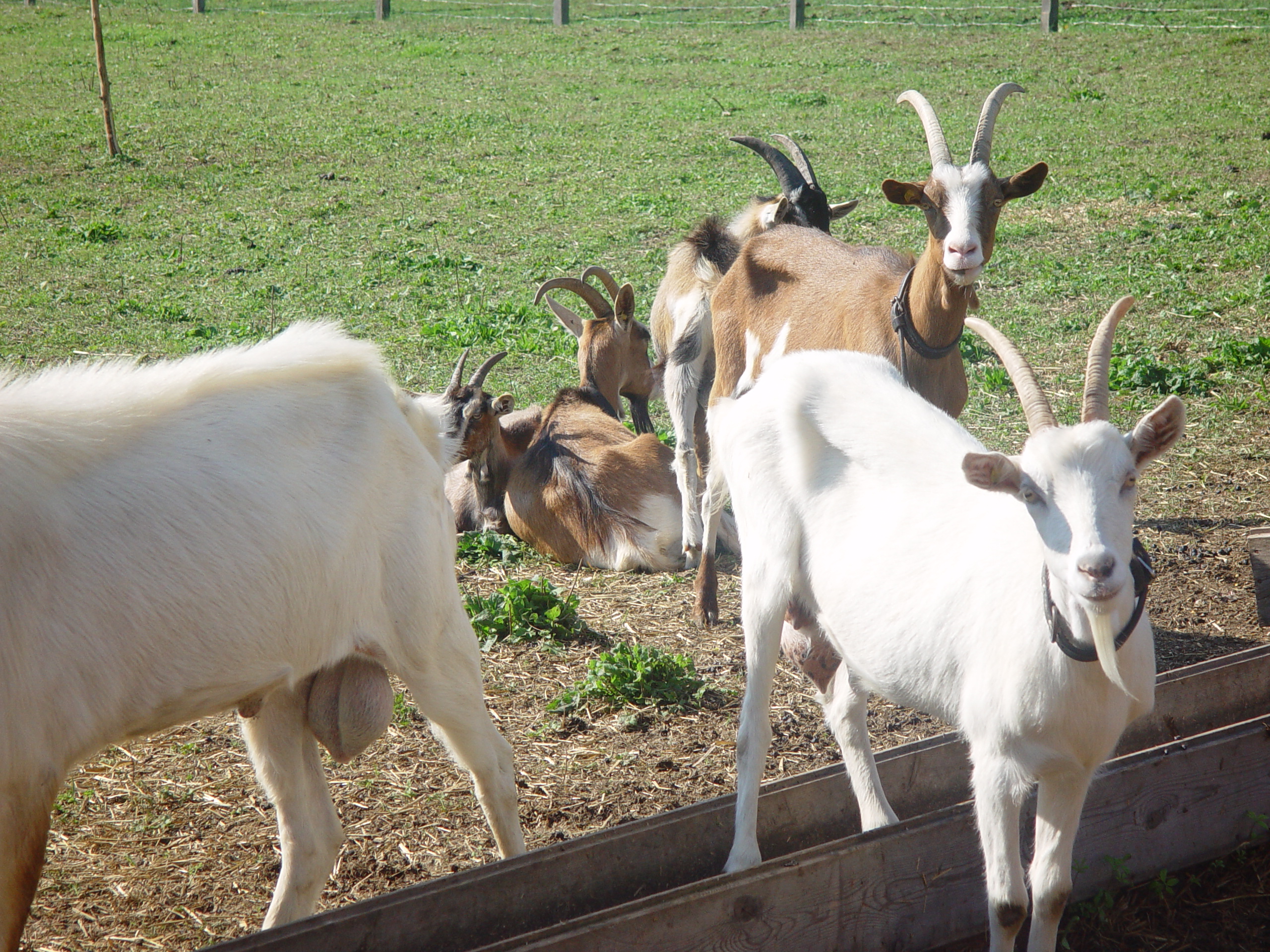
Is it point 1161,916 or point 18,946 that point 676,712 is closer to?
point 1161,916

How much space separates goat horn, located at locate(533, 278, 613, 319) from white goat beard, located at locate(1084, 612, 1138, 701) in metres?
5.06

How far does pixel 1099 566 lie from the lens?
7.64ft

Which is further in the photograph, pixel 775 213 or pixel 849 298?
pixel 775 213

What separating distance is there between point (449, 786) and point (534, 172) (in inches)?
452

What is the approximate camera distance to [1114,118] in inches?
627

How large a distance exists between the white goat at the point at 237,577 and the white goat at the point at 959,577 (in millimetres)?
1068

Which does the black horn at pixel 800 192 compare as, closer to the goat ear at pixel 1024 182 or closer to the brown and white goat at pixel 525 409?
the brown and white goat at pixel 525 409

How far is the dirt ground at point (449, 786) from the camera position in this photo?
3480 millimetres

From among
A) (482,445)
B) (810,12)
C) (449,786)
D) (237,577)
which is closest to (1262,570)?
(449,786)

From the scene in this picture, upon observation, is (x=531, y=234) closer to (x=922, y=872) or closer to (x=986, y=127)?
(x=986, y=127)

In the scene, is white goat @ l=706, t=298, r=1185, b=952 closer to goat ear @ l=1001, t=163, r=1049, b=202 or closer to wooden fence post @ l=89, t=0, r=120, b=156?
goat ear @ l=1001, t=163, r=1049, b=202

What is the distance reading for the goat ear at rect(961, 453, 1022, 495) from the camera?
249 cm

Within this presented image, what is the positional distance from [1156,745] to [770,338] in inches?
106

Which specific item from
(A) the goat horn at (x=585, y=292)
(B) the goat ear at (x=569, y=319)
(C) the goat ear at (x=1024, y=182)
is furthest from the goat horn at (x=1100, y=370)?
(B) the goat ear at (x=569, y=319)
